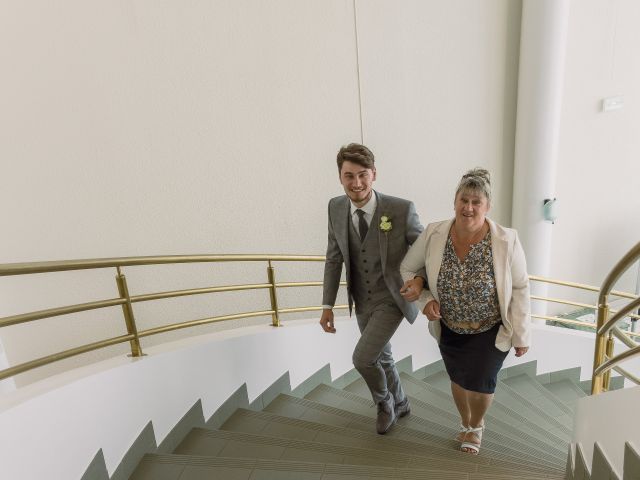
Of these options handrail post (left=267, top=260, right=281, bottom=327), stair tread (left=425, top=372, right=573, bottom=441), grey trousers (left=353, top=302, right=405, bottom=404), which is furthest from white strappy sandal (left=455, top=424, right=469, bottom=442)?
handrail post (left=267, top=260, right=281, bottom=327)

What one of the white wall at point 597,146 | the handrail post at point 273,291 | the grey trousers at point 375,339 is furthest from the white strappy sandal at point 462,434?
the white wall at point 597,146

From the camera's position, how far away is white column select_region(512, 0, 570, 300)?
15.9 feet

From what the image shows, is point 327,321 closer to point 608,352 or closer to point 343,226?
point 343,226

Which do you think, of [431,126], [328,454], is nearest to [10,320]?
[328,454]

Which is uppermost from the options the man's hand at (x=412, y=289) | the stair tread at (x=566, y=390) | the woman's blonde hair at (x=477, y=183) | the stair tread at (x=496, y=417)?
the woman's blonde hair at (x=477, y=183)

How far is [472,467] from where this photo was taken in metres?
2.14

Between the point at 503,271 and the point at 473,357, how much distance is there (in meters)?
0.54

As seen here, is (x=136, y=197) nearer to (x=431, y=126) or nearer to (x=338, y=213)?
(x=338, y=213)

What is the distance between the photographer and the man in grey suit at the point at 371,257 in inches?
90.0

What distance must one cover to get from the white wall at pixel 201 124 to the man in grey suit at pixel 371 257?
1821mm

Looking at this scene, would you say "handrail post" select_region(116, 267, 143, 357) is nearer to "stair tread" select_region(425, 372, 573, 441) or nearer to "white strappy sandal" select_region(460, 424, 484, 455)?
"white strappy sandal" select_region(460, 424, 484, 455)

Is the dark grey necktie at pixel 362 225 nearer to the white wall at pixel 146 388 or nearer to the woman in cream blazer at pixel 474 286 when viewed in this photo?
the woman in cream blazer at pixel 474 286

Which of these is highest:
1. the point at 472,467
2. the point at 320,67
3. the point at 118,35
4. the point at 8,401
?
the point at 118,35

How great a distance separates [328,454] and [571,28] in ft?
20.1
